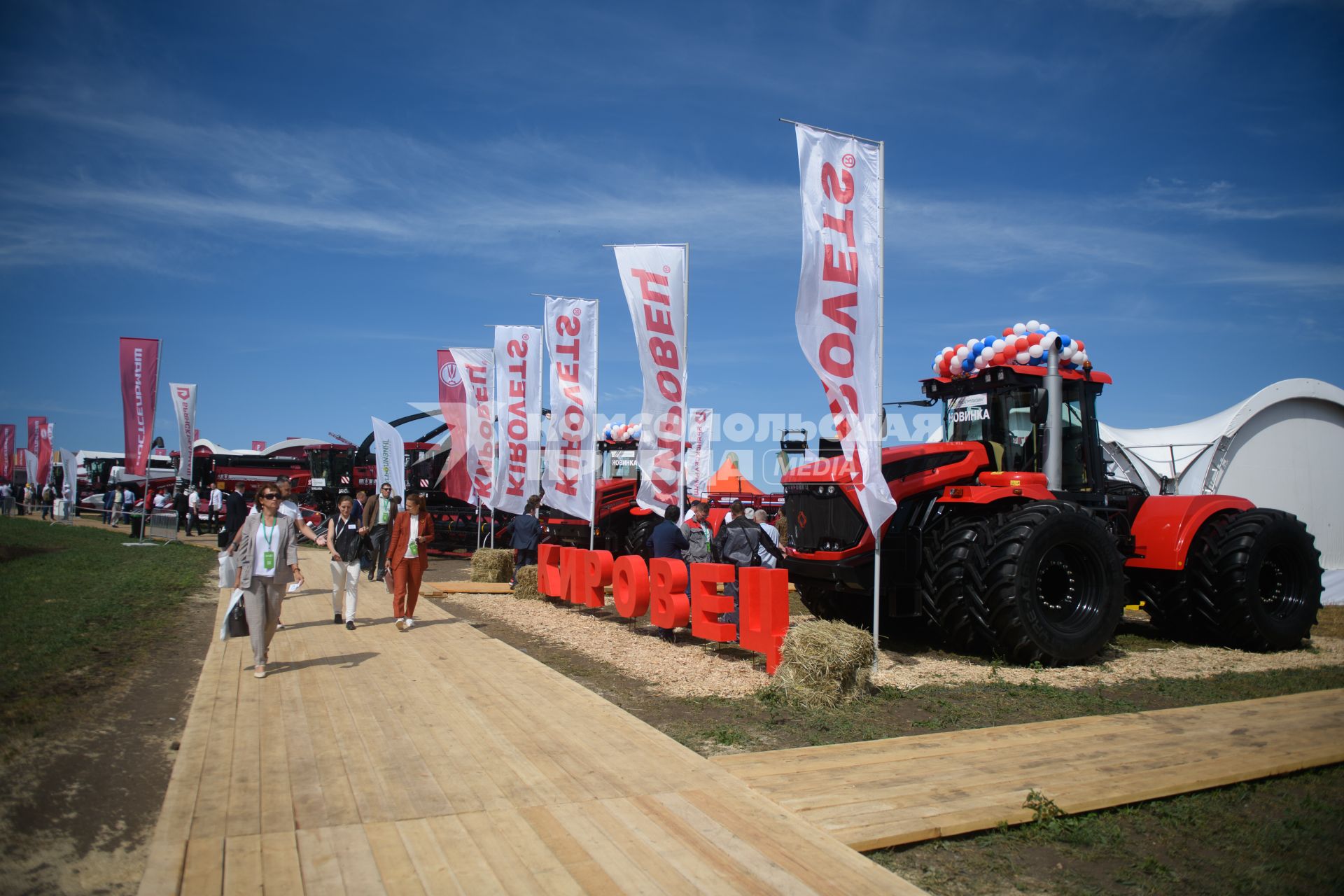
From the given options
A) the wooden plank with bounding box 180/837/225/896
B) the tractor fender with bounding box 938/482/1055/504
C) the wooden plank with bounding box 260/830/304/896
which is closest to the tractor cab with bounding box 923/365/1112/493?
the tractor fender with bounding box 938/482/1055/504

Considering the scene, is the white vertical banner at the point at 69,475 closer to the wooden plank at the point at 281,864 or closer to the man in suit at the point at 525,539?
the man in suit at the point at 525,539

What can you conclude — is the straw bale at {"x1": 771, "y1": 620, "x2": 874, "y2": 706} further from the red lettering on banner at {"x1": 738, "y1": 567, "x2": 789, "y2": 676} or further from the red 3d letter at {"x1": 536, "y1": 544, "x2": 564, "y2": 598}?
the red 3d letter at {"x1": 536, "y1": 544, "x2": 564, "y2": 598}

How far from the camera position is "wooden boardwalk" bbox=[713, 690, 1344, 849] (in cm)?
421

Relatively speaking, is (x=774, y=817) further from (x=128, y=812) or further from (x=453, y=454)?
(x=453, y=454)

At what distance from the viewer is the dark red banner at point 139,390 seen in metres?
19.7

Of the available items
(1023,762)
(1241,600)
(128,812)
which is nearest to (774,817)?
(1023,762)

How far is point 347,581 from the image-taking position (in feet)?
33.8

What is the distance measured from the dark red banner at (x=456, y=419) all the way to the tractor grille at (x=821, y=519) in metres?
10.2

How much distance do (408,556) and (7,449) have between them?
171ft

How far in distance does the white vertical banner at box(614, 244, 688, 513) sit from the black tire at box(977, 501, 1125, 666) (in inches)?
184

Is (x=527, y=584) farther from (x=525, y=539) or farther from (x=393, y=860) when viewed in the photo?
(x=393, y=860)

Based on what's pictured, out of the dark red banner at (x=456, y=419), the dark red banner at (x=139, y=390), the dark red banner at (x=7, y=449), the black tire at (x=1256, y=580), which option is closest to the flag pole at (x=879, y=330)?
the black tire at (x=1256, y=580)

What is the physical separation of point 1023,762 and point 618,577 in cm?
596

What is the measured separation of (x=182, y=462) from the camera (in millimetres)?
22359
